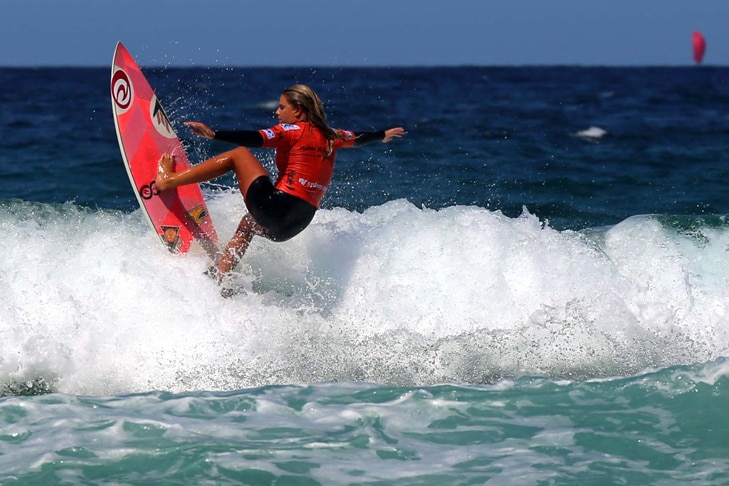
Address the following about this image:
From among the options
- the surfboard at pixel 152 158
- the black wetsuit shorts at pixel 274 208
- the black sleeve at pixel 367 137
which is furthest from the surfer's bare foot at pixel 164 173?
the black sleeve at pixel 367 137

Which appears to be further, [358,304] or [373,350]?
[358,304]

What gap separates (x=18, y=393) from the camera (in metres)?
6.14

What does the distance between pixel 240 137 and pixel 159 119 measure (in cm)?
154

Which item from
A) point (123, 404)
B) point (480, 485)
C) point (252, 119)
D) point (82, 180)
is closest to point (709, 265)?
point (480, 485)

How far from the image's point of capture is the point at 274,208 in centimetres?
644

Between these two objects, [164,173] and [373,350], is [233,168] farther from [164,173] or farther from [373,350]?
[373,350]

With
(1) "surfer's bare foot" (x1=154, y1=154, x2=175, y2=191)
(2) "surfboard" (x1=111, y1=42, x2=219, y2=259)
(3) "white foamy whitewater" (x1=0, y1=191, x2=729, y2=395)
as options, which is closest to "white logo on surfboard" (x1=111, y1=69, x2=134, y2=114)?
(2) "surfboard" (x1=111, y1=42, x2=219, y2=259)

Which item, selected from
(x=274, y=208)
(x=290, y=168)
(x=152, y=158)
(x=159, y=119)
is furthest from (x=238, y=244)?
(x=159, y=119)

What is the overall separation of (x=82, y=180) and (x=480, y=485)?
9.94 m

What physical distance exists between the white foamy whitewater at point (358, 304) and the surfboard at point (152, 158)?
178mm

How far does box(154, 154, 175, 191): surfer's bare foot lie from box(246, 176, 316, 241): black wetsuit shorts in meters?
0.76

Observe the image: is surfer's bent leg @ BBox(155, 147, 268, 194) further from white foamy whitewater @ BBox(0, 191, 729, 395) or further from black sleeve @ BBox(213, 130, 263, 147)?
white foamy whitewater @ BBox(0, 191, 729, 395)

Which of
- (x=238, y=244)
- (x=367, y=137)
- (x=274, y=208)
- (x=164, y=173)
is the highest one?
(x=367, y=137)

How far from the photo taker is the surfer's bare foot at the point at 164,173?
22.6 ft
